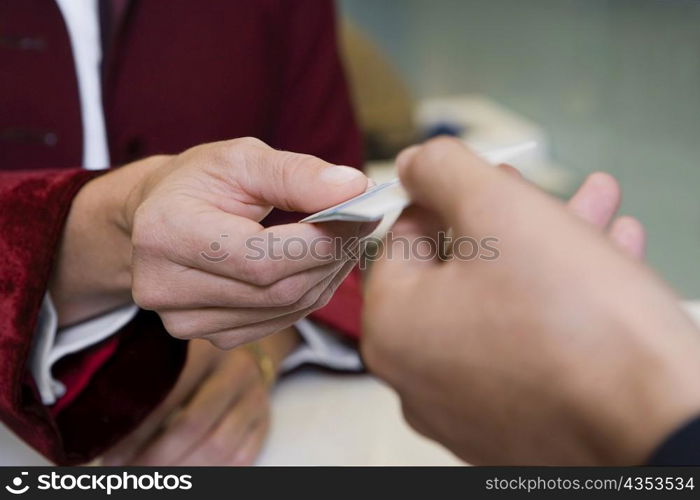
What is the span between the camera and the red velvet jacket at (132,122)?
1.25 ft

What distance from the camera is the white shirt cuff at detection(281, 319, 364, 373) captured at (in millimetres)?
498

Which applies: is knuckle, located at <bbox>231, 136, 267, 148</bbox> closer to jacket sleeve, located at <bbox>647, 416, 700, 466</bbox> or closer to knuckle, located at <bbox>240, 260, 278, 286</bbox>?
knuckle, located at <bbox>240, 260, 278, 286</bbox>

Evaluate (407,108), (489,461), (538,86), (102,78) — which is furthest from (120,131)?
(538,86)

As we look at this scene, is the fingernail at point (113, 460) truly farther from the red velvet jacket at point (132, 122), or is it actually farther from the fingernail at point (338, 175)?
the fingernail at point (338, 175)

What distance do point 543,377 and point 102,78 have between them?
38cm

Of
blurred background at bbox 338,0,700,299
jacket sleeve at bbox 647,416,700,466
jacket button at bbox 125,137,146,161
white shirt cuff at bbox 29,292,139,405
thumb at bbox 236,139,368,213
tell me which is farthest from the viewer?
blurred background at bbox 338,0,700,299

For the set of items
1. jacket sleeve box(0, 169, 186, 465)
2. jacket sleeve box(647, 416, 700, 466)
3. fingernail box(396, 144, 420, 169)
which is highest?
fingernail box(396, 144, 420, 169)

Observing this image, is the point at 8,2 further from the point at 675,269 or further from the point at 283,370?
the point at 675,269

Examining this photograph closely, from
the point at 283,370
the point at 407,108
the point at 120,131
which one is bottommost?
the point at 407,108

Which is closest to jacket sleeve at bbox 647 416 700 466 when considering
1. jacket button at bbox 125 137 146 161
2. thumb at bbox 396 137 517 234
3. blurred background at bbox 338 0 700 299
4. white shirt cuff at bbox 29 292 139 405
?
thumb at bbox 396 137 517 234

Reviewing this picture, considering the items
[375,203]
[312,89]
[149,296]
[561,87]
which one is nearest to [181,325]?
[149,296]

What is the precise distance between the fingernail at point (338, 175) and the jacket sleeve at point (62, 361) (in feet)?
0.49

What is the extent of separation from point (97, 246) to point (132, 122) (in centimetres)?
16

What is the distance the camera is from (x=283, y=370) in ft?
1.67
